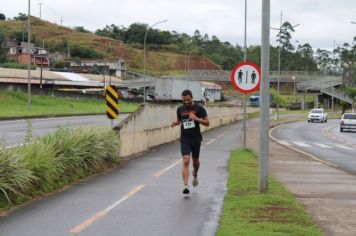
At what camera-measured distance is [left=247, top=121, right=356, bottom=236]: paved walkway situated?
843cm

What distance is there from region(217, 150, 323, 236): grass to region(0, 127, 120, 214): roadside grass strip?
3.23 metres

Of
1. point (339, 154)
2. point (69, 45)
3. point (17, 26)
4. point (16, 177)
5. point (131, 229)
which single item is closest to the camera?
point (131, 229)

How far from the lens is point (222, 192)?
11.2 meters

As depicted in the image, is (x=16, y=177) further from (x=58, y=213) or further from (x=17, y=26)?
(x=17, y=26)

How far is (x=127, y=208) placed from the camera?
929 centimetres

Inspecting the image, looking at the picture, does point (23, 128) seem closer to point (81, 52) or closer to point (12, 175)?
point (12, 175)

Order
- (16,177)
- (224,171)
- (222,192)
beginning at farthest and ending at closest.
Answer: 1. (224,171)
2. (222,192)
3. (16,177)

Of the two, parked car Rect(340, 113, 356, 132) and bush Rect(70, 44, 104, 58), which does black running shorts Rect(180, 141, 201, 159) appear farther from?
bush Rect(70, 44, 104, 58)

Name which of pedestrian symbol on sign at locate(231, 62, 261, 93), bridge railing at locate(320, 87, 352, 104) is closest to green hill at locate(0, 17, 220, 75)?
bridge railing at locate(320, 87, 352, 104)

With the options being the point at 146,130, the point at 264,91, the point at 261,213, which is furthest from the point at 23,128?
the point at 261,213

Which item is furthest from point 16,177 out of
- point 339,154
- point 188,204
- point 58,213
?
point 339,154

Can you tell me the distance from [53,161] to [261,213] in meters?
4.44

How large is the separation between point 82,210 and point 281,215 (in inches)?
117

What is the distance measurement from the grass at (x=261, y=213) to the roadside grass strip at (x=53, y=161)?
10.6 feet
